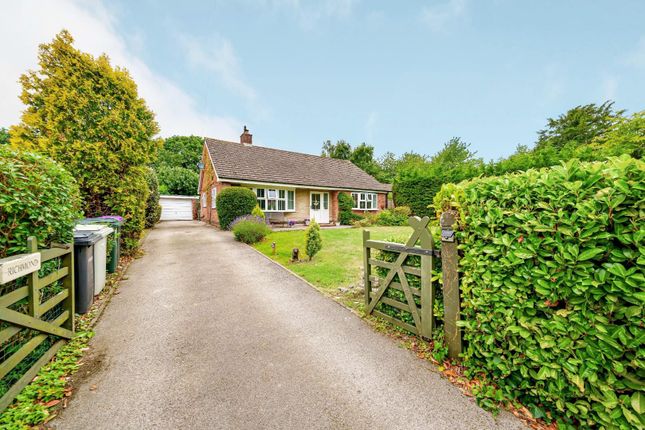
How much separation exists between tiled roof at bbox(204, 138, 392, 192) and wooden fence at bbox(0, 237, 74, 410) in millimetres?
12212

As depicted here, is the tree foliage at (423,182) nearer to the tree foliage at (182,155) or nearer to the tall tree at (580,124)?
the tall tree at (580,124)

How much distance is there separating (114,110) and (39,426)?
338 inches

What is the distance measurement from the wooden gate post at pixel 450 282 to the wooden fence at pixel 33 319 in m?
4.51

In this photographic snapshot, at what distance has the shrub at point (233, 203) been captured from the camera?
532 inches

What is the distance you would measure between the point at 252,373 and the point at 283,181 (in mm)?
15136

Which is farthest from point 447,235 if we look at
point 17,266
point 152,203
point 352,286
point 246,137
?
point 246,137

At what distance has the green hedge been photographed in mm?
1678

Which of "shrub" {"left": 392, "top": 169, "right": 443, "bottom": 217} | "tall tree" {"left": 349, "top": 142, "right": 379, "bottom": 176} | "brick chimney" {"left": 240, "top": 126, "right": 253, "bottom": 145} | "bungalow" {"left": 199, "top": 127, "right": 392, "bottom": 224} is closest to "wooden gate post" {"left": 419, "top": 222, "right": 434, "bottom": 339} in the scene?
"bungalow" {"left": 199, "top": 127, "right": 392, "bottom": 224}

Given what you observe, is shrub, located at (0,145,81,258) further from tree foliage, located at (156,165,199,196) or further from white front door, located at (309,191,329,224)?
tree foliage, located at (156,165,199,196)

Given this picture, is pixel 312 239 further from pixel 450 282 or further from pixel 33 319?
pixel 33 319

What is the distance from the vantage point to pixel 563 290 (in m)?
1.93

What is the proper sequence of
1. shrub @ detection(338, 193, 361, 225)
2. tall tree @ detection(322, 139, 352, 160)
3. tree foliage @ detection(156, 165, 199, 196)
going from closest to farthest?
shrub @ detection(338, 193, 361, 225) → tree foliage @ detection(156, 165, 199, 196) → tall tree @ detection(322, 139, 352, 160)

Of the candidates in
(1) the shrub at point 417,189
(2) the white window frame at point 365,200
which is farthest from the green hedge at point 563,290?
(2) the white window frame at point 365,200

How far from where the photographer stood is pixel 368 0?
38.0ft
